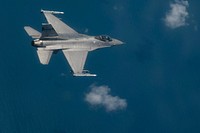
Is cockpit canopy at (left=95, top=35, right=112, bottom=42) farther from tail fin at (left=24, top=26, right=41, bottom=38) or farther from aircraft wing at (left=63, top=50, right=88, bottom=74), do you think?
tail fin at (left=24, top=26, right=41, bottom=38)

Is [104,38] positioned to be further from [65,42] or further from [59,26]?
[59,26]

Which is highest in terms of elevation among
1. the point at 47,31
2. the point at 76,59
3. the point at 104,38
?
the point at 104,38

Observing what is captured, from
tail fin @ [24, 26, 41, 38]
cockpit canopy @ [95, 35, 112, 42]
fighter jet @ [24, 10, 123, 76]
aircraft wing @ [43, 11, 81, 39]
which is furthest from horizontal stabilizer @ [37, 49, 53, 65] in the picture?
cockpit canopy @ [95, 35, 112, 42]

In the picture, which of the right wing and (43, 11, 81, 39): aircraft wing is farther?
(43, 11, 81, 39): aircraft wing

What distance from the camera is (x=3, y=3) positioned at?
125500mm

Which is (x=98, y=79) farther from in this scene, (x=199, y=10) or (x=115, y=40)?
(x=199, y=10)

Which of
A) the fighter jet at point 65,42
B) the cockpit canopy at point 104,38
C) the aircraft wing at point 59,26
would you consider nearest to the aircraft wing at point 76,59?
the fighter jet at point 65,42

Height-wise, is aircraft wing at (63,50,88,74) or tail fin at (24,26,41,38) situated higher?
tail fin at (24,26,41,38)

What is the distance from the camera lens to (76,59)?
371 feet

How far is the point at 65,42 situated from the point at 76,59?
3.81 m

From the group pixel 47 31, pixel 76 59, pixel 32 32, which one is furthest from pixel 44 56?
pixel 76 59

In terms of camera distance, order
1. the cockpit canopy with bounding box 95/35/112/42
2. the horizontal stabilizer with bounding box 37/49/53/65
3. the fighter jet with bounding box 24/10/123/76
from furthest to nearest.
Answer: the cockpit canopy with bounding box 95/35/112/42, the fighter jet with bounding box 24/10/123/76, the horizontal stabilizer with bounding box 37/49/53/65

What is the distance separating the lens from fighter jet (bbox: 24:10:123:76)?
111m

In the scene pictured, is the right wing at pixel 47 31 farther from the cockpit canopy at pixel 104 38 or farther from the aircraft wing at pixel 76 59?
the cockpit canopy at pixel 104 38
